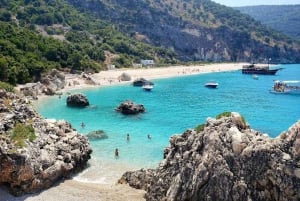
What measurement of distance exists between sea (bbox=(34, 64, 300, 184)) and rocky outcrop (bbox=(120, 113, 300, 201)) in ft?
30.3

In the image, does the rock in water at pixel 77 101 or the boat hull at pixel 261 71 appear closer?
the rock in water at pixel 77 101

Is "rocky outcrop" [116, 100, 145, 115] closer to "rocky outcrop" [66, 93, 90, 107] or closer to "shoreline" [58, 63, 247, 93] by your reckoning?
"rocky outcrop" [66, 93, 90, 107]

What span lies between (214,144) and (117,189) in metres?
Result: 8.91

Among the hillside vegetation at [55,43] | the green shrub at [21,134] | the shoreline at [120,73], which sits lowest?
the shoreline at [120,73]

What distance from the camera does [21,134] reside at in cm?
2734

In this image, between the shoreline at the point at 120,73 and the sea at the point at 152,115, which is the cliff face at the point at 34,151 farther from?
the shoreline at the point at 120,73

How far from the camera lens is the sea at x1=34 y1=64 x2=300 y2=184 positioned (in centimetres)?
3503

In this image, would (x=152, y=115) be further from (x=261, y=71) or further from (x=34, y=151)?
(x=261, y=71)

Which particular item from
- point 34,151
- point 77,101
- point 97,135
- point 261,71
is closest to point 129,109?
point 77,101

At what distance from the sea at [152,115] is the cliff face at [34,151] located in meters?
1.80

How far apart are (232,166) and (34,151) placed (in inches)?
529

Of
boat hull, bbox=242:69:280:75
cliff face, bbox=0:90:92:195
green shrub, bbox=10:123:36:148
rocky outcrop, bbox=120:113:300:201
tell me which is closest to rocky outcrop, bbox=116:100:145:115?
cliff face, bbox=0:90:92:195

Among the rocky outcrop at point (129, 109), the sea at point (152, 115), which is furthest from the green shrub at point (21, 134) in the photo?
the rocky outcrop at point (129, 109)

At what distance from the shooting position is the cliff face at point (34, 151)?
25.1 metres
